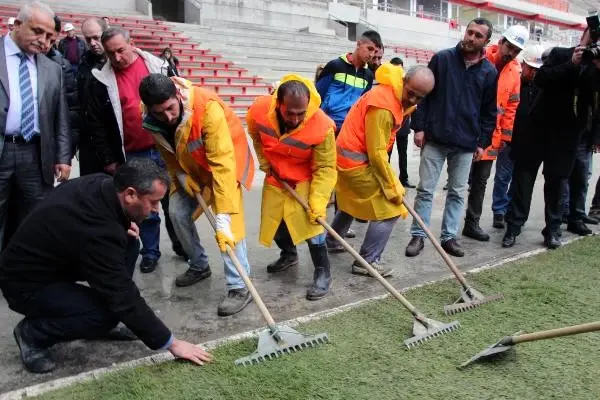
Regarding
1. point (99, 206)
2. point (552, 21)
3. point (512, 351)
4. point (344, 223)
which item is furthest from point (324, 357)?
point (552, 21)

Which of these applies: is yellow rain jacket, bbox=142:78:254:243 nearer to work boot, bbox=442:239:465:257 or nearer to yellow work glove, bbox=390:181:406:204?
yellow work glove, bbox=390:181:406:204

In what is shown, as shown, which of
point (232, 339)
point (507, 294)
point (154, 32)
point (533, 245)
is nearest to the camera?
point (232, 339)

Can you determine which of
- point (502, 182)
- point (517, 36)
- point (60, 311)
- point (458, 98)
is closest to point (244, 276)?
point (60, 311)

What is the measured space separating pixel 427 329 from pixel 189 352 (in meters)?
1.33

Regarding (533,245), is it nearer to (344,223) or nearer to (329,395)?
(344,223)

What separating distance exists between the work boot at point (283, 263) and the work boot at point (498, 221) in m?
2.38

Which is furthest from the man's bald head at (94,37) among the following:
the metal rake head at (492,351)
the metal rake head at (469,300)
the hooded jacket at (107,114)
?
the metal rake head at (492,351)

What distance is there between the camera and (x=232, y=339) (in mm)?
2934

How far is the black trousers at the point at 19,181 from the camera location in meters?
3.15

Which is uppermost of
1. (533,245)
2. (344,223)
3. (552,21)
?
(552,21)

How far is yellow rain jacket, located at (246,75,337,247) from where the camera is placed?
3457mm

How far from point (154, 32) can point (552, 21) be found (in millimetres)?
34036

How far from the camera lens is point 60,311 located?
2564 mm

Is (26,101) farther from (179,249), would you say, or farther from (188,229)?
A: (179,249)
